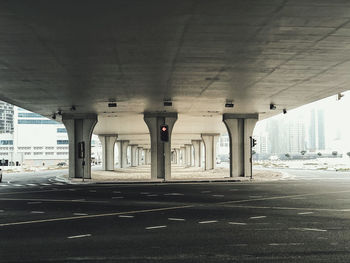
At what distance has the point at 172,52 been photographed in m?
17.3

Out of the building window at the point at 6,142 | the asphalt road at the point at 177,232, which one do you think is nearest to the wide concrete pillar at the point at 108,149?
the asphalt road at the point at 177,232

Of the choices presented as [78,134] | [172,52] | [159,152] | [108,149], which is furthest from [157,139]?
[108,149]

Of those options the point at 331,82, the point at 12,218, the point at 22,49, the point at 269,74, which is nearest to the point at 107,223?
the point at 12,218

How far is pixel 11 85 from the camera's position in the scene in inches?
986

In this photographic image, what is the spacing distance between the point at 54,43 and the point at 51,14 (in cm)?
343

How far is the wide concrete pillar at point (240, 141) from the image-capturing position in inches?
1658

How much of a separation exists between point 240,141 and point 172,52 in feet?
86.8

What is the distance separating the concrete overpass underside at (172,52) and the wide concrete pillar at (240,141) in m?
8.06

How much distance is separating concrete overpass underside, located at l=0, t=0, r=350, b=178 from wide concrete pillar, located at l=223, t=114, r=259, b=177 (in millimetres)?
8058

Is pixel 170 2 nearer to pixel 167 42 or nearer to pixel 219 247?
pixel 167 42

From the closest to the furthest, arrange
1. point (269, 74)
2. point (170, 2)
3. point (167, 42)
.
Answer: point (170, 2), point (167, 42), point (269, 74)

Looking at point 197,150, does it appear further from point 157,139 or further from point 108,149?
point 157,139

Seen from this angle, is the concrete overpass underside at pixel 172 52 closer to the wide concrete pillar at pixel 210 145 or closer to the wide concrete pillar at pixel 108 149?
the wide concrete pillar at pixel 210 145

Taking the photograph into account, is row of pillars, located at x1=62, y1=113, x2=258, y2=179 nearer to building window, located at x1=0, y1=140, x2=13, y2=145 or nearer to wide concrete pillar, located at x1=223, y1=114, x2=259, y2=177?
wide concrete pillar, located at x1=223, y1=114, x2=259, y2=177
